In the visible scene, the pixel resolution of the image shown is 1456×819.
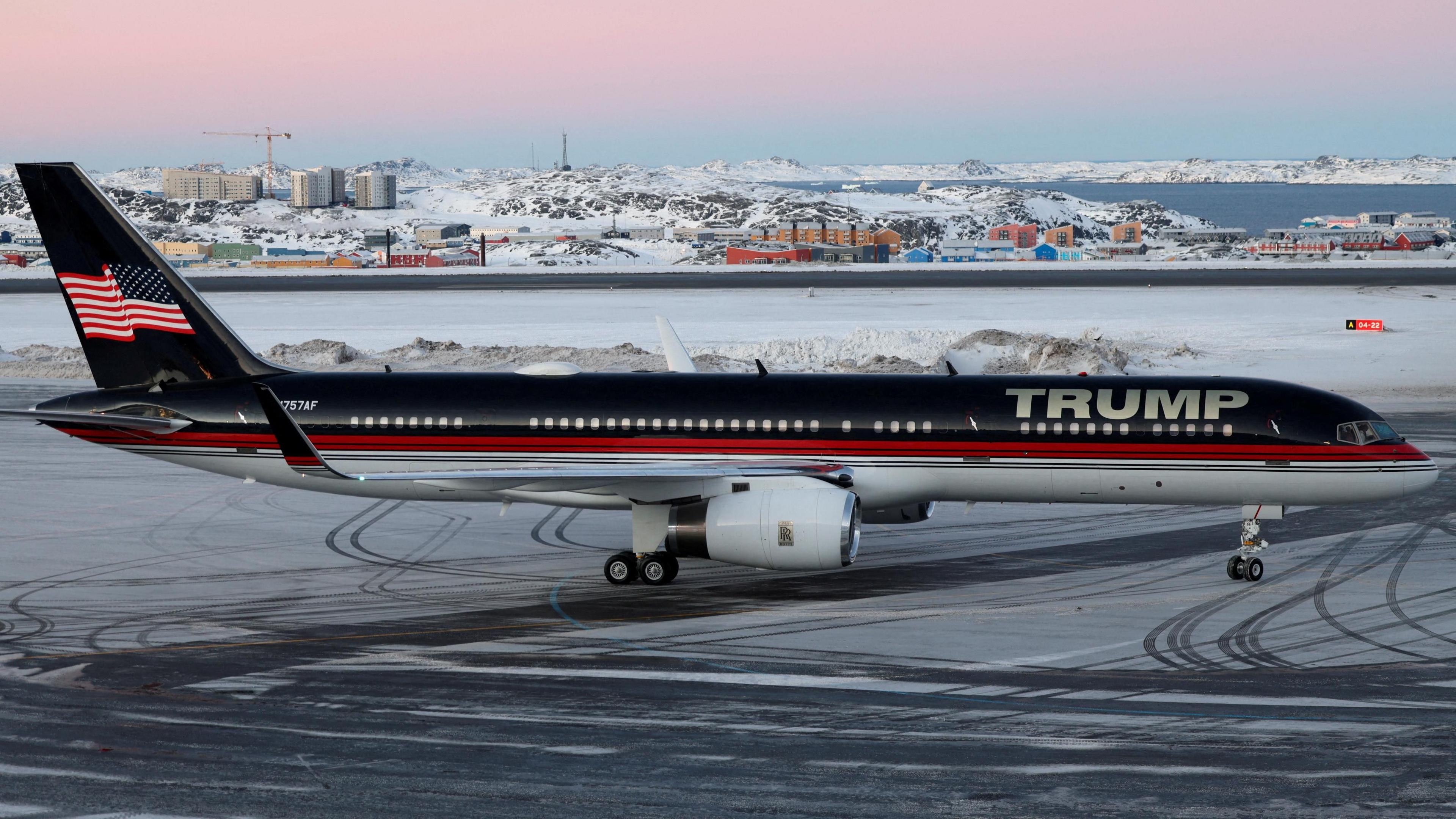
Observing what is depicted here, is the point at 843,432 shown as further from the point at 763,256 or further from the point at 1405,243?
the point at 1405,243

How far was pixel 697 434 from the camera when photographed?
31.1 metres

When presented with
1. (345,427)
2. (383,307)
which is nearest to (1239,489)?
(345,427)

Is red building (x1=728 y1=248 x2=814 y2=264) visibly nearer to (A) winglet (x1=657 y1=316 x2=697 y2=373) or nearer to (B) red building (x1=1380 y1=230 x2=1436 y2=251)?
(B) red building (x1=1380 y1=230 x2=1436 y2=251)

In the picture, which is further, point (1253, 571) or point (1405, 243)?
point (1405, 243)

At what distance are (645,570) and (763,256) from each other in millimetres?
149122

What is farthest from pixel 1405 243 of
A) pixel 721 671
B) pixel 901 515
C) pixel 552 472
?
pixel 721 671

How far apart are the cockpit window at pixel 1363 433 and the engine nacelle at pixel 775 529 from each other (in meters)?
10.5

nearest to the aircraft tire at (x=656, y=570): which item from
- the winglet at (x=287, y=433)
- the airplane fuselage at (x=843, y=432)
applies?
the airplane fuselage at (x=843, y=432)

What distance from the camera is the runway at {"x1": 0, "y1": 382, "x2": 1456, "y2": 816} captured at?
58.2ft

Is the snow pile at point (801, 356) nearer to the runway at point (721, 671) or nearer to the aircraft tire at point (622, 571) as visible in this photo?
the runway at point (721, 671)

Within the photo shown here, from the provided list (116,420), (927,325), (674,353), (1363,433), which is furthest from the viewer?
(927,325)

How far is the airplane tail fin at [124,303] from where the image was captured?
32250 millimetres

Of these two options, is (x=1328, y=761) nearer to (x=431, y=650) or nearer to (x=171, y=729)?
(x=431, y=650)

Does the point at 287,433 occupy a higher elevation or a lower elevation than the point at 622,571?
higher
